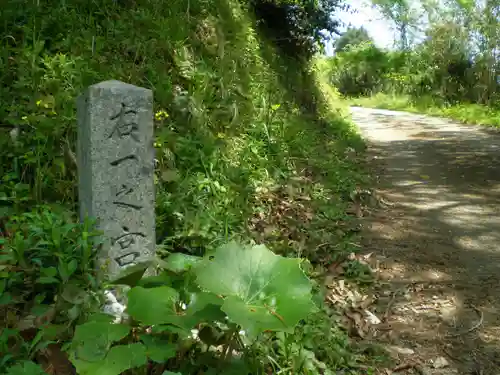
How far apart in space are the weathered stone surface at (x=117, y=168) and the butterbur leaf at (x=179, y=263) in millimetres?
168

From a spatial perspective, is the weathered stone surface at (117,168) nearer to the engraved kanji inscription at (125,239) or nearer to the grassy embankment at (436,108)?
the engraved kanji inscription at (125,239)

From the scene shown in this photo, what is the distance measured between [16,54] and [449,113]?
55.8ft

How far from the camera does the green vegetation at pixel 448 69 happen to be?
18.7m

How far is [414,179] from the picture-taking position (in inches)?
289

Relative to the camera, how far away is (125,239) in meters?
2.76

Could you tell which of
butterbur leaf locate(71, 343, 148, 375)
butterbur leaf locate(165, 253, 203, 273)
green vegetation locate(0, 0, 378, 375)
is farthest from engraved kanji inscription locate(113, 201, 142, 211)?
butterbur leaf locate(71, 343, 148, 375)

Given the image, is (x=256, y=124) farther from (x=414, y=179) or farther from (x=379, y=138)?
(x=379, y=138)

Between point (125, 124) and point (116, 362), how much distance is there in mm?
1346

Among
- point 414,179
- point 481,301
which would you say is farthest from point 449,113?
point 481,301

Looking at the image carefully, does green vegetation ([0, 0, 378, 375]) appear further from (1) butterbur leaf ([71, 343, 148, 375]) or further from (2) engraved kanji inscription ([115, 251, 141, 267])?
(2) engraved kanji inscription ([115, 251, 141, 267])

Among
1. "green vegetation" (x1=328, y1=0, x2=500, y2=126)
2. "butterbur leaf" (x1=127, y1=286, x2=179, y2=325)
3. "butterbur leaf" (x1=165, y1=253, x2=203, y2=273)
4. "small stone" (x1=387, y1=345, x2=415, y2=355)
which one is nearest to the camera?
"butterbur leaf" (x1=127, y1=286, x2=179, y2=325)

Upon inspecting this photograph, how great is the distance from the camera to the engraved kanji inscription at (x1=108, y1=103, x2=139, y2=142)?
2678mm

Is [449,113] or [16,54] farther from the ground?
[16,54]

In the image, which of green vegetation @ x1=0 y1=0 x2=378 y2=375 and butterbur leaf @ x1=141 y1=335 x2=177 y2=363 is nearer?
butterbur leaf @ x1=141 y1=335 x2=177 y2=363
